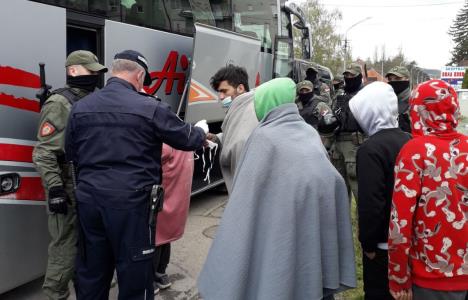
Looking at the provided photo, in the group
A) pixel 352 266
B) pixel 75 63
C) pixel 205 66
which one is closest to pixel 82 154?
pixel 75 63

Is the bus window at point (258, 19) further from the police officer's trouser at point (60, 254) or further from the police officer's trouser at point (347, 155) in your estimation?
the police officer's trouser at point (60, 254)

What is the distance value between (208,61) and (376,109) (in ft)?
9.94

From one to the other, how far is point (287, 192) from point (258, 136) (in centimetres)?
30

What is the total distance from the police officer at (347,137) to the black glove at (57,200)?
120 inches

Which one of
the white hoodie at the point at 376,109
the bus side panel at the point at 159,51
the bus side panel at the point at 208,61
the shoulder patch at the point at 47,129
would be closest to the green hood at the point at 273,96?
the white hoodie at the point at 376,109

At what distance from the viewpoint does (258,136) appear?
7.02ft

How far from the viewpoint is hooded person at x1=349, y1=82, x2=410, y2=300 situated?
2.30 m

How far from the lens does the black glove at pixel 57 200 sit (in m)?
3.02

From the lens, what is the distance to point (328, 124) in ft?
16.5

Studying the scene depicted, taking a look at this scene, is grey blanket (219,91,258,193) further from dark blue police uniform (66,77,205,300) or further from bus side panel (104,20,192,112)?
bus side panel (104,20,192,112)

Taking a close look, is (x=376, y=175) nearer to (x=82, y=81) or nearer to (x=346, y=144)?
(x=82, y=81)

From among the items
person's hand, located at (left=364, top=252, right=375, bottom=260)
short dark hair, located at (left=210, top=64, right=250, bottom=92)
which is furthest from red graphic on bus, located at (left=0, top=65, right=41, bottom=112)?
person's hand, located at (left=364, top=252, right=375, bottom=260)

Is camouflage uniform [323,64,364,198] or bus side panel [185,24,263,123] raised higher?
bus side panel [185,24,263,123]

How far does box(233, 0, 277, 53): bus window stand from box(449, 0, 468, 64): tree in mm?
77384
